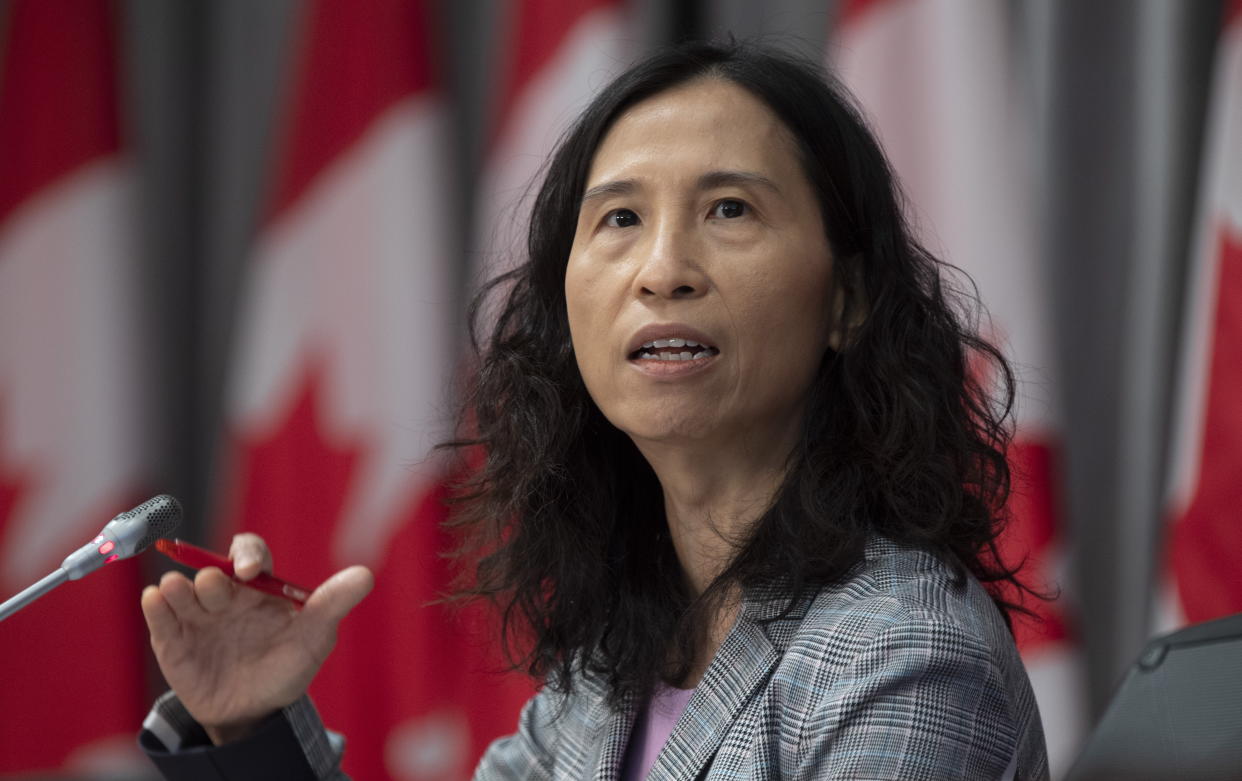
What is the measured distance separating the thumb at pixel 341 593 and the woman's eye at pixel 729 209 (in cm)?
48

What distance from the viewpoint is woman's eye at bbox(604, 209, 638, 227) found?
1331mm

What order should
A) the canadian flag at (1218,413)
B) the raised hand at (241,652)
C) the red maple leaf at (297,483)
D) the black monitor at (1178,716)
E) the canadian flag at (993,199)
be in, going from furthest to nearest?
the red maple leaf at (297,483)
the canadian flag at (993,199)
the canadian flag at (1218,413)
the raised hand at (241,652)
the black monitor at (1178,716)

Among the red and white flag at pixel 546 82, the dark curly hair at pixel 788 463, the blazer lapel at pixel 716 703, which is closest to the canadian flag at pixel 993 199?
the red and white flag at pixel 546 82

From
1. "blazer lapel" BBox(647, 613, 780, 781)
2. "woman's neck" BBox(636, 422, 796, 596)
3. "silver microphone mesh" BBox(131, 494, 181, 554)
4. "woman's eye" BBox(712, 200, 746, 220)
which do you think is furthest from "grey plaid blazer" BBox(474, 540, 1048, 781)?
"silver microphone mesh" BBox(131, 494, 181, 554)

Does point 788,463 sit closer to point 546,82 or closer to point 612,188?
point 612,188

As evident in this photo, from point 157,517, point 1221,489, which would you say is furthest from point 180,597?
point 1221,489

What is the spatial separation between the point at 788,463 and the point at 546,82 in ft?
4.39

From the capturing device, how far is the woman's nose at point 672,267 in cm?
124

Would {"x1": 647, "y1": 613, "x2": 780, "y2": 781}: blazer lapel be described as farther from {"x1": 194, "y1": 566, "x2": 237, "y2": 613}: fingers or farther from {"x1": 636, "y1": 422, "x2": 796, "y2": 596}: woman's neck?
{"x1": 194, "y1": 566, "x2": 237, "y2": 613}: fingers

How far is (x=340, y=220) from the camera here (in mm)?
2598

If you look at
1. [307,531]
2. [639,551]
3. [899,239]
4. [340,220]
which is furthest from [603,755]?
[340,220]

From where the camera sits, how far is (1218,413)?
2.11m

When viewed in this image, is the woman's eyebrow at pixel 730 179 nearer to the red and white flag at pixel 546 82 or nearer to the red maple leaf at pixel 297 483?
the red and white flag at pixel 546 82

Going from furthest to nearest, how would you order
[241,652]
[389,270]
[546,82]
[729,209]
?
[389,270], [546,82], [241,652], [729,209]
